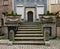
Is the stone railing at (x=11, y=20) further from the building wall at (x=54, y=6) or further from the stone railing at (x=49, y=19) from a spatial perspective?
the building wall at (x=54, y=6)

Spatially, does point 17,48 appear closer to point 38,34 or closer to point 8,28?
point 38,34

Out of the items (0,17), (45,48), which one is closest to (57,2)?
(0,17)

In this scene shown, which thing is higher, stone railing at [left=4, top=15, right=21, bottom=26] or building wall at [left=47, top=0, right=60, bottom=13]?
building wall at [left=47, top=0, right=60, bottom=13]

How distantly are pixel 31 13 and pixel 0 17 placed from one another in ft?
14.7

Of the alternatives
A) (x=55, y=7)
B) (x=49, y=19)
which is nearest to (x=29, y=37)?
(x=49, y=19)


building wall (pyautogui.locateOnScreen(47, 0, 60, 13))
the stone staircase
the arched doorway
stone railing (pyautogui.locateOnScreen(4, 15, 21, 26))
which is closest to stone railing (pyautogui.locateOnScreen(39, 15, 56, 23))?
the stone staircase

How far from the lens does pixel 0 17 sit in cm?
2720

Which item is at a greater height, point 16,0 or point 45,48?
point 16,0

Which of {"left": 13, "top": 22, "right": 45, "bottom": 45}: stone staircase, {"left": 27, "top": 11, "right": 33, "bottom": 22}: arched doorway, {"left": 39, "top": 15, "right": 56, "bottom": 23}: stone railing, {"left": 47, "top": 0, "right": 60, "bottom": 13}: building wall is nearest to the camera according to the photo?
{"left": 13, "top": 22, "right": 45, "bottom": 45}: stone staircase

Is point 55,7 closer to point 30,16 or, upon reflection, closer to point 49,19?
point 30,16

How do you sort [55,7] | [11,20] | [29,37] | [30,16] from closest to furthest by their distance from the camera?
[29,37], [11,20], [55,7], [30,16]

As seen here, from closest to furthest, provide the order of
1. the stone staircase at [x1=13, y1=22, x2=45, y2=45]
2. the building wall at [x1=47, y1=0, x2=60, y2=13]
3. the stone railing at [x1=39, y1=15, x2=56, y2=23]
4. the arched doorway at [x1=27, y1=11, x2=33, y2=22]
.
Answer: the stone staircase at [x1=13, y1=22, x2=45, y2=45] < the stone railing at [x1=39, y1=15, x2=56, y2=23] < the building wall at [x1=47, y1=0, x2=60, y2=13] < the arched doorway at [x1=27, y1=11, x2=33, y2=22]

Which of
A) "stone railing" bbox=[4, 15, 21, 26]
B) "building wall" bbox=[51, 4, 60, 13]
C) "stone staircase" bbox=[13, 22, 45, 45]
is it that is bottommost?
"stone staircase" bbox=[13, 22, 45, 45]

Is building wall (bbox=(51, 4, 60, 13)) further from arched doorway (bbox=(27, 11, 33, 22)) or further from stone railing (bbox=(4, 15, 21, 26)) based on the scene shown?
stone railing (bbox=(4, 15, 21, 26))
